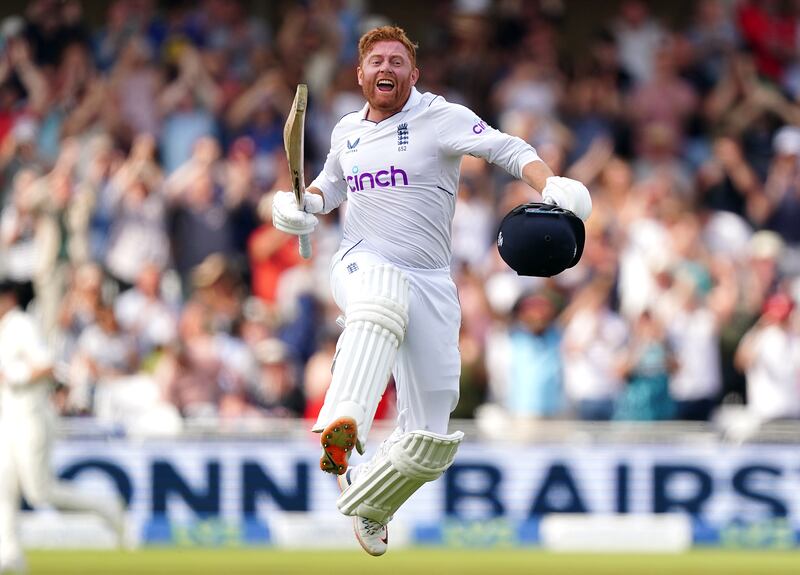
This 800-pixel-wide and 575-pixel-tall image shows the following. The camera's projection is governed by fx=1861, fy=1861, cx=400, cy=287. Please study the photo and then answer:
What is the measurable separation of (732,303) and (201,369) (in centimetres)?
443

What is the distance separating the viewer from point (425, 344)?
8852mm

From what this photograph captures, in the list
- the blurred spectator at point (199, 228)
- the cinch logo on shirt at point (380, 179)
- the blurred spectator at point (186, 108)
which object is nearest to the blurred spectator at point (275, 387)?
the blurred spectator at point (199, 228)

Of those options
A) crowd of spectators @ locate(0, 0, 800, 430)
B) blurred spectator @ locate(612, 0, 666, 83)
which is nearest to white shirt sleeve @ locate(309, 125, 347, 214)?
crowd of spectators @ locate(0, 0, 800, 430)

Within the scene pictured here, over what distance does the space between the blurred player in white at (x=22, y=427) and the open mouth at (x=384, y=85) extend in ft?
16.4

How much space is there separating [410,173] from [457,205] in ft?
24.0

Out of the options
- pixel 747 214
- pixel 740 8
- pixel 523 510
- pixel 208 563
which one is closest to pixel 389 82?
pixel 208 563

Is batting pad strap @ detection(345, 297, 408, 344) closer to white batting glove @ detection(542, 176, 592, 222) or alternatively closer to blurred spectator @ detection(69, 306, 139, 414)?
white batting glove @ detection(542, 176, 592, 222)

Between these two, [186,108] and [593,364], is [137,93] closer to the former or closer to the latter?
[186,108]

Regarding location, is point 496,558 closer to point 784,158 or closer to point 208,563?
point 208,563

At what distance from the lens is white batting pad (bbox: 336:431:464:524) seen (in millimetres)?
8820

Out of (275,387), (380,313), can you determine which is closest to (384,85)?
(380,313)

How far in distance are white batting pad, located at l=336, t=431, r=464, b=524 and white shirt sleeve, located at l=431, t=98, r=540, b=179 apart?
4.37 feet

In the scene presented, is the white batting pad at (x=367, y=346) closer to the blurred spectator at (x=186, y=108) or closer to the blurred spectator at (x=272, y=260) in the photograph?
the blurred spectator at (x=272, y=260)

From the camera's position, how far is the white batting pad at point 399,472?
8.82 metres
